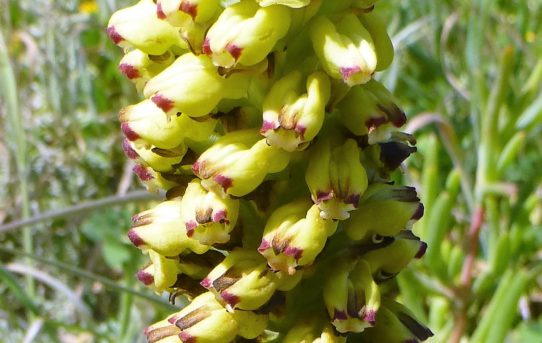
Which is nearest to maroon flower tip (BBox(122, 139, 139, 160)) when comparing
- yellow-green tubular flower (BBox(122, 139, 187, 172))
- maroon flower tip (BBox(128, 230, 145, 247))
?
yellow-green tubular flower (BBox(122, 139, 187, 172))

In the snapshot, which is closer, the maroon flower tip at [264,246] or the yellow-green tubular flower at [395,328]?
the maroon flower tip at [264,246]

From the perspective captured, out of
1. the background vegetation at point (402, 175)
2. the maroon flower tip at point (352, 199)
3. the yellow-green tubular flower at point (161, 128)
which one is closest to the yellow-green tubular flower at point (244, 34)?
the yellow-green tubular flower at point (161, 128)

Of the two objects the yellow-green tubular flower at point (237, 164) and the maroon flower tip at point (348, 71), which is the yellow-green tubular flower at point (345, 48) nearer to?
the maroon flower tip at point (348, 71)

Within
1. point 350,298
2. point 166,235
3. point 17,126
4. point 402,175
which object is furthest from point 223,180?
point 17,126

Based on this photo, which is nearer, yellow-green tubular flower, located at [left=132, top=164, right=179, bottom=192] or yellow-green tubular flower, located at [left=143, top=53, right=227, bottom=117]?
yellow-green tubular flower, located at [left=143, top=53, right=227, bottom=117]

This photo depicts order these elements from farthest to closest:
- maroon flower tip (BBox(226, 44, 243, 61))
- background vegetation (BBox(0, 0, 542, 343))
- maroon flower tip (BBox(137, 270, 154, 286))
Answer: background vegetation (BBox(0, 0, 542, 343)) → maroon flower tip (BBox(137, 270, 154, 286)) → maroon flower tip (BBox(226, 44, 243, 61))

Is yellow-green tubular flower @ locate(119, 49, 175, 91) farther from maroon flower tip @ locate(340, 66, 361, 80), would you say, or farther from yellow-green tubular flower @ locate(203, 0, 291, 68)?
maroon flower tip @ locate(340, 66, 361, 80)
